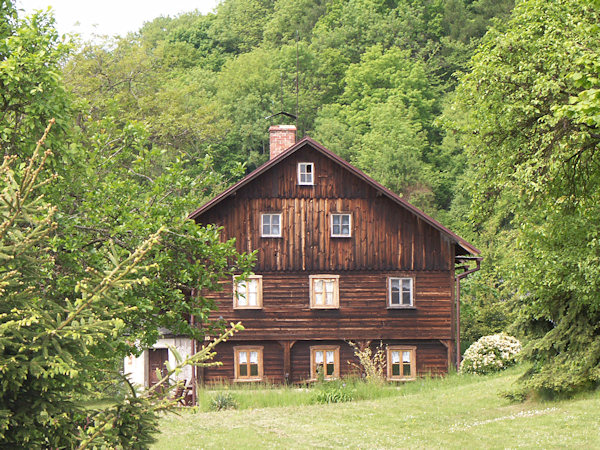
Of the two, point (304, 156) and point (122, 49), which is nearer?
point (304, 156)

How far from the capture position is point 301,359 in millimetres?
36094

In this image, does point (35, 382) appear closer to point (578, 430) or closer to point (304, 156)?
point (578, 430)

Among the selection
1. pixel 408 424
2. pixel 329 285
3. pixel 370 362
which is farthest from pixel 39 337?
pixel 329 285

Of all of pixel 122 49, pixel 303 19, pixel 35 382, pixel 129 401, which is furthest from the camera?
pixel 303 19

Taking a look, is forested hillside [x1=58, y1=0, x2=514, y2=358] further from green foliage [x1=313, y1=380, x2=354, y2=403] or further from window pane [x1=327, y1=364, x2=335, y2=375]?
green foliage [x1=313, y1=380, x2=354, y2=403]

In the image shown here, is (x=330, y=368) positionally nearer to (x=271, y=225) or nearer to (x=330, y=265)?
(x=330, y=265)

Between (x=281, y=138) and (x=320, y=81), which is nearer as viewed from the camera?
(x=281, y=138)

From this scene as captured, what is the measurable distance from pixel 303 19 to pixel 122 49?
1961 inches

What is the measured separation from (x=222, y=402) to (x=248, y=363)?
593cm

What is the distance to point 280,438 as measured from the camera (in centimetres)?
2217

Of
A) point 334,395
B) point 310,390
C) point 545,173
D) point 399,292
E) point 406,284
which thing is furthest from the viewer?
point 406,284

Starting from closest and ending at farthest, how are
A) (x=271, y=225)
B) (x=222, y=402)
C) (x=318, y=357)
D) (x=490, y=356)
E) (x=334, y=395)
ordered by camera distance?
1. (x=222, y=402)
2. (x=334, y=395)
3. (x=490, y=356)
4. (x=271, y=225)
5. (x=318, y=357)

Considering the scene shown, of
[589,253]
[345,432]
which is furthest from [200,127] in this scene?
[589,253]

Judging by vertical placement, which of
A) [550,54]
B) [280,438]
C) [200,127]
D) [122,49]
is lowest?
[280,438]
